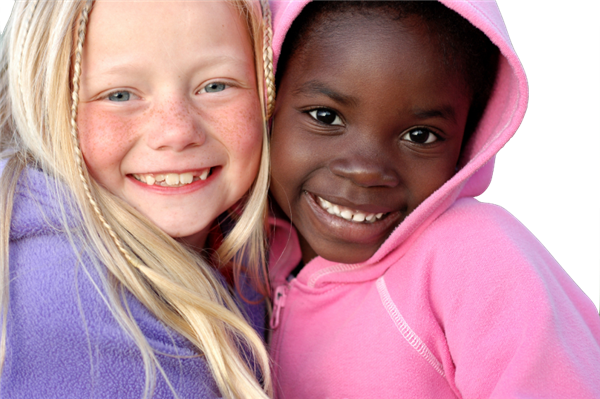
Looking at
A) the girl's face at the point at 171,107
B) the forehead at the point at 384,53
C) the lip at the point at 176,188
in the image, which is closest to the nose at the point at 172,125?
the girl's face at the point at 171,107

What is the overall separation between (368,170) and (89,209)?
0.64 m

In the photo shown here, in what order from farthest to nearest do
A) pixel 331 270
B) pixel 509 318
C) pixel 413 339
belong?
pixel 331 270, pixel 413 339, pixel 509 318

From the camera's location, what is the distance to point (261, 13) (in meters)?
1.43

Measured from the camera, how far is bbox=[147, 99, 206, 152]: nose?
1262mm

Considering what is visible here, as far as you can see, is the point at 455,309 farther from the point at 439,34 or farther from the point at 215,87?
the point at 215,87

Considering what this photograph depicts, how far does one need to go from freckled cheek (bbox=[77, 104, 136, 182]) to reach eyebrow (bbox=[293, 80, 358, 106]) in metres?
0.41

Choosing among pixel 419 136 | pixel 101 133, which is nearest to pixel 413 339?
pixel 419 136

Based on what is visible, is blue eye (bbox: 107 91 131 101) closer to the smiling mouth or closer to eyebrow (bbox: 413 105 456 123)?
the smiling mouth

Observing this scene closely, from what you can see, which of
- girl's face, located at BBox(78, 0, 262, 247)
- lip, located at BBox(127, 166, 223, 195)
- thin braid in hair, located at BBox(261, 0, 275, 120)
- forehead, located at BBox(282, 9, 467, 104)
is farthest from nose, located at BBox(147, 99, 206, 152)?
forehead, located at BBox(282, 9, 467, 104)

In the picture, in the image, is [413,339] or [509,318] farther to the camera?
[413,339]

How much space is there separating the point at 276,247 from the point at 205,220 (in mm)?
352

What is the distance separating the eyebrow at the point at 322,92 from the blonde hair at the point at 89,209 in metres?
0.11

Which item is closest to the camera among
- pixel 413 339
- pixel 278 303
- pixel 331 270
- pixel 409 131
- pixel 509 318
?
pixel 509 318

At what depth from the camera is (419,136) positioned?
4.27ft
